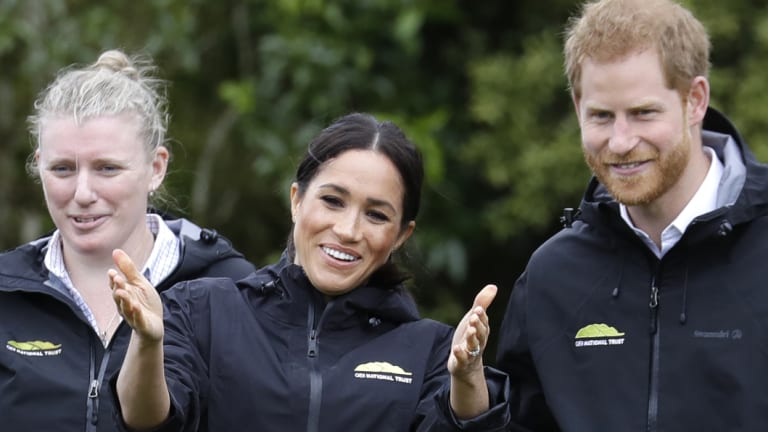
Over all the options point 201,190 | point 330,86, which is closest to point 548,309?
point 330,86

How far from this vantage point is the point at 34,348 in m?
4.15

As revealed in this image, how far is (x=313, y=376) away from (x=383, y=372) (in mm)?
193

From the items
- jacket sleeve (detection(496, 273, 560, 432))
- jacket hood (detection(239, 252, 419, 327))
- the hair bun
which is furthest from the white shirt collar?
the hair bun

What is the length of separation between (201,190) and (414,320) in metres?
4.72

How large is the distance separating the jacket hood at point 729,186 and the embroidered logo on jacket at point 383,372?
2.44 ft

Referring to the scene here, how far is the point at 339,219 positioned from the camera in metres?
4.00

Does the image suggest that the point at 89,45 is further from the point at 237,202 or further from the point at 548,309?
the point at 548,309

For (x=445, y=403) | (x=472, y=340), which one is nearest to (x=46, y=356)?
(x=445, y=403)

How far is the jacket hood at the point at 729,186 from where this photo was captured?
3971mm

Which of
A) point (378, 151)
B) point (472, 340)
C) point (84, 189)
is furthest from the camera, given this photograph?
point (84, 189)

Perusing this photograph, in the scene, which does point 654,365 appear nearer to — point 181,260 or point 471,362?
point 471,362

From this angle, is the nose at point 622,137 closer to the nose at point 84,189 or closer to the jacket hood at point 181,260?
the jacket hood at point 181,260

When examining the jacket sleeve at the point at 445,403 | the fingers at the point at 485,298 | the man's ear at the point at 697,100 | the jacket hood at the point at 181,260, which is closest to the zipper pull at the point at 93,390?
Result: the jacket hood at the point at 181,260

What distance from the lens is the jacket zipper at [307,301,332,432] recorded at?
3779 millimetres
